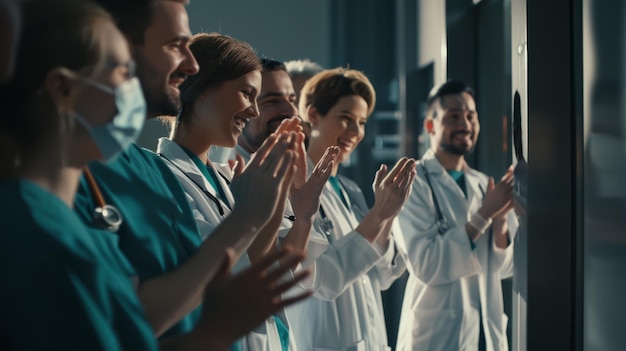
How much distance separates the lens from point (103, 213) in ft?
3.15

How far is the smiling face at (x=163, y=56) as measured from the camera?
3.31 ft

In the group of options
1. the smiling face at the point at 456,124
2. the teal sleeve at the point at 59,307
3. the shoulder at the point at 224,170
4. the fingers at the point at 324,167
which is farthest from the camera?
the smiling face at the point at 456,124

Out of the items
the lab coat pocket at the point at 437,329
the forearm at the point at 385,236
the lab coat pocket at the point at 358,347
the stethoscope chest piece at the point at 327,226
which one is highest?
the stethoscope chest piece at the point at 327,226

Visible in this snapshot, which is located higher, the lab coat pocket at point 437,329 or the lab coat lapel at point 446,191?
the lab coat lapel at point 446,191

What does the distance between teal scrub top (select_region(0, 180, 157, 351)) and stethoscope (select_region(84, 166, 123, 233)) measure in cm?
16

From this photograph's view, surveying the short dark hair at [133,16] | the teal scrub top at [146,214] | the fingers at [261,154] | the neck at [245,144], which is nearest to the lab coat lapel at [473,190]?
the neck at [245,144]

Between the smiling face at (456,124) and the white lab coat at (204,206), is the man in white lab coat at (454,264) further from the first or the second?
the white lab coat at (204,206)

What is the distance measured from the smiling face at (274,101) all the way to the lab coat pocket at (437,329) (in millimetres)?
981

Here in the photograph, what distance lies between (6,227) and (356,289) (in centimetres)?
162

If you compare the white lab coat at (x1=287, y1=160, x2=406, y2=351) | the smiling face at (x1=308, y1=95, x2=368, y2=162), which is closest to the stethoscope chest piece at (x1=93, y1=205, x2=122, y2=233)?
the white lab coat at (x1=287, y1=160, x2=406, y2=351)

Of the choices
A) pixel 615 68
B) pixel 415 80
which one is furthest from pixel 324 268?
pixel 415 80

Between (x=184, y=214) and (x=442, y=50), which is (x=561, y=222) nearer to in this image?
(x=184, y=214)

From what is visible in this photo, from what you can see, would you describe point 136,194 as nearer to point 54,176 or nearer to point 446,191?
point 54,176

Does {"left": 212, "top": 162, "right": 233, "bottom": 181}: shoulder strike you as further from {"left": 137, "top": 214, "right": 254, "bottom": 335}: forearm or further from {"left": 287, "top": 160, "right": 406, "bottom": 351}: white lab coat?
A: {"left": 137, "top": 214, "right": 254, "bottom": 335}: forearm
